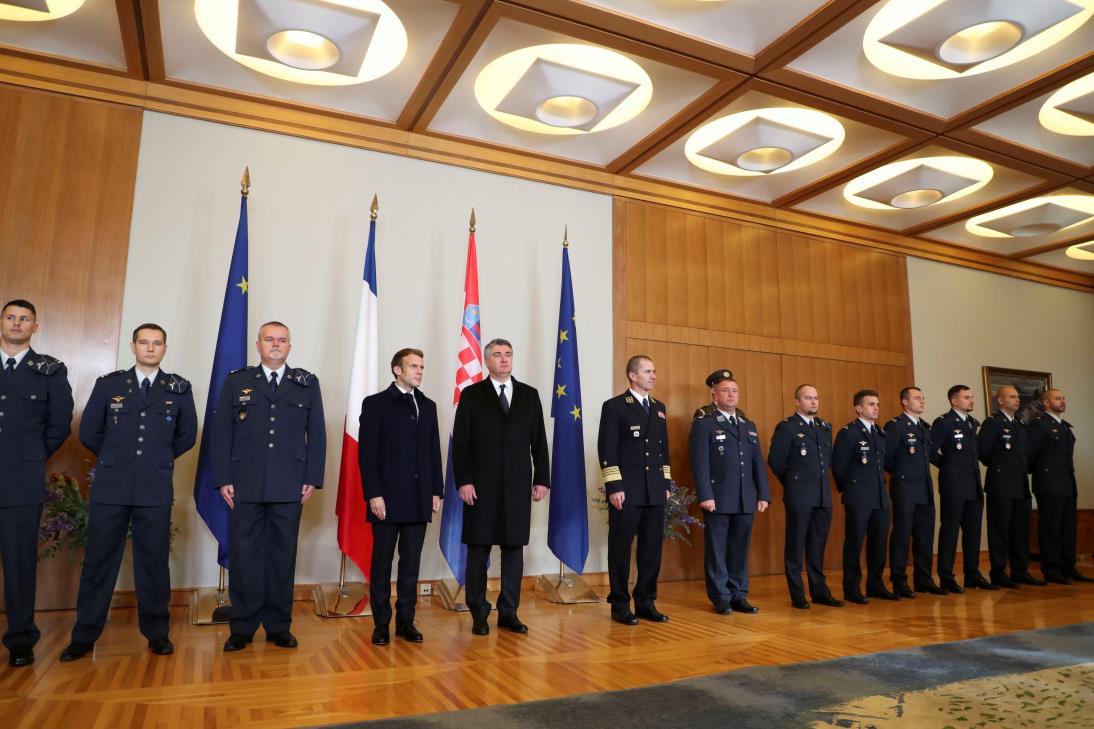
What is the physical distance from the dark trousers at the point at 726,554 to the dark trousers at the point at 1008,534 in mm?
2712

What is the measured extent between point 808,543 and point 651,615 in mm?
1407

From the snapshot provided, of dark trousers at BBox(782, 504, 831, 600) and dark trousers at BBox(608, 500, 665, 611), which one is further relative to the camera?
dark trousers at BBox(782, 504, 831, 600)

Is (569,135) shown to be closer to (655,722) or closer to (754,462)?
(754,462)

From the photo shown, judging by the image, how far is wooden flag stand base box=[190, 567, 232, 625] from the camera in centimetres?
408

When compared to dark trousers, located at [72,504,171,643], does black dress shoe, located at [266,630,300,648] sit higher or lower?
lower

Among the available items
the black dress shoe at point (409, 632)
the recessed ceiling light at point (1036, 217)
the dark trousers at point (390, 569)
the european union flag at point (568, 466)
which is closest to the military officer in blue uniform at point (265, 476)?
the dark trousers at point (390, 569)

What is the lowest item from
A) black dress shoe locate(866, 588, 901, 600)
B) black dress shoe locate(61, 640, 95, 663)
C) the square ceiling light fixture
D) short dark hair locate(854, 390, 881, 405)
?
black dress shoe locate(61, 640, 95, 663)

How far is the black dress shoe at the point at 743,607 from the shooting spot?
4688 mm

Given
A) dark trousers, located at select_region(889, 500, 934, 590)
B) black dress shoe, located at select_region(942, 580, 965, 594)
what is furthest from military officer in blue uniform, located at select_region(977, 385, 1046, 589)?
dark trousers, located at select_region(889, 500, 934, 590)

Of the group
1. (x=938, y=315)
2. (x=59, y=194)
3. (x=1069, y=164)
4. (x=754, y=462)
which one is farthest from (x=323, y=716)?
(x=938, y=315)

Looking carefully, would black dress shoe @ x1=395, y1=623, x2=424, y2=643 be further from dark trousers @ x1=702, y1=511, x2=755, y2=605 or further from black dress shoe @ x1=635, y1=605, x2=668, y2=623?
dark trousers @ x1=702, y1=511, x2=755, y2=605

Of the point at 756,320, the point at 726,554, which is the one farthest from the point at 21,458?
the point at 756,320

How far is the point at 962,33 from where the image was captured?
449cm

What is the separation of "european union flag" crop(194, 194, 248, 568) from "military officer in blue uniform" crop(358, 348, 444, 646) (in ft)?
3.24
